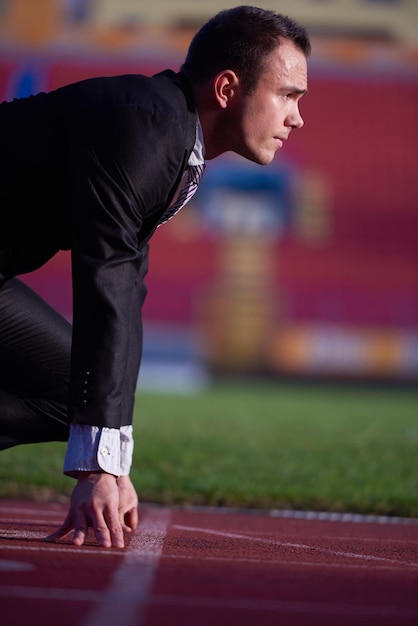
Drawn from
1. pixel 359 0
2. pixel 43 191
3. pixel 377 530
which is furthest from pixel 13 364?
pixel 359 0

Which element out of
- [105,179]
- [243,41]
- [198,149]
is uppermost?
[243,41]

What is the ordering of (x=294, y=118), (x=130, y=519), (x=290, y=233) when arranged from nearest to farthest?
(x=294, y=118)
(x=130, y=519)
(x=290, y=233)

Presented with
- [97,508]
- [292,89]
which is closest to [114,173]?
[292,89]

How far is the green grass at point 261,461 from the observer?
538 centimetres

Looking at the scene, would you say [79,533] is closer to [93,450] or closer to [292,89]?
[93,450]

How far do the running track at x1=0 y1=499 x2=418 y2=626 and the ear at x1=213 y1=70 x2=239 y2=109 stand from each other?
1.23 metres

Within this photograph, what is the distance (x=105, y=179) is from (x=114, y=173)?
3 cm

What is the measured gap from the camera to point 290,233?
87.1ft

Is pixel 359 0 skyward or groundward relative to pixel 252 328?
skyward

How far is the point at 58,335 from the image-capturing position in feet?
11.5

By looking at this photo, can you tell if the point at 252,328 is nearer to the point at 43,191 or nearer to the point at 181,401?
the point at 181,401

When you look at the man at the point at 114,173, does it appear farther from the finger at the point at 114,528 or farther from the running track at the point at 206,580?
the running track at the point at 206,580

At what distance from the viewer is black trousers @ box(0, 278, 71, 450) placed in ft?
11.1

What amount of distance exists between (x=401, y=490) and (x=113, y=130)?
3529 millimetres
